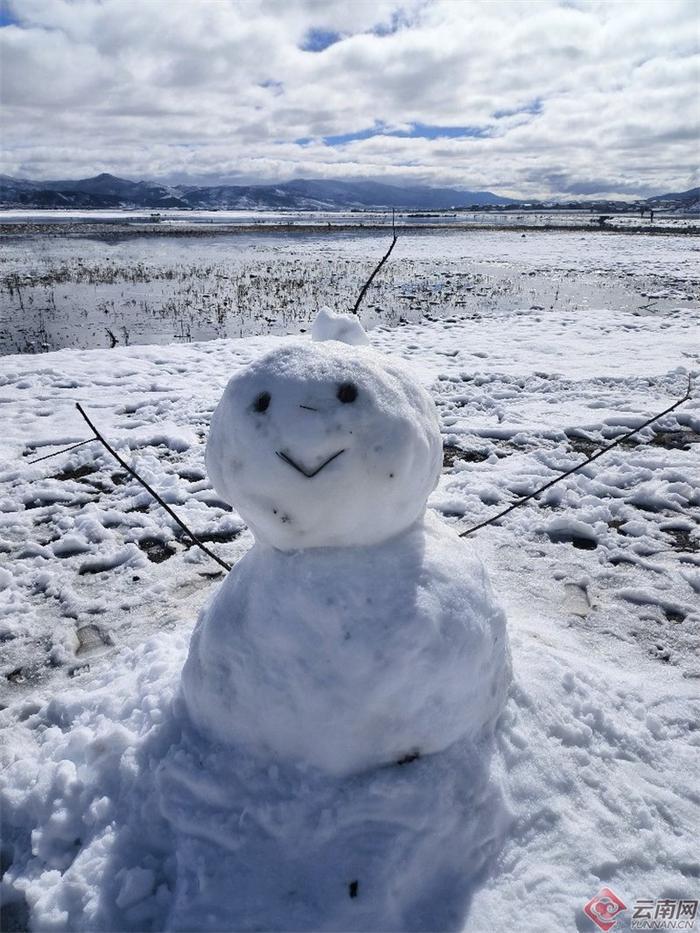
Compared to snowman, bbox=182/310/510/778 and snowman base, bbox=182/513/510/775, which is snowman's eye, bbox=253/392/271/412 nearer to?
snowman, bbox=182/310/510/778

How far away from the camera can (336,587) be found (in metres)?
1.88

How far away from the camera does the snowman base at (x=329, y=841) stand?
5.75 feet

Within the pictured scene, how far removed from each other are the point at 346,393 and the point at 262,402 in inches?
10.7

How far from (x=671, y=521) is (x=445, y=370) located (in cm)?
447

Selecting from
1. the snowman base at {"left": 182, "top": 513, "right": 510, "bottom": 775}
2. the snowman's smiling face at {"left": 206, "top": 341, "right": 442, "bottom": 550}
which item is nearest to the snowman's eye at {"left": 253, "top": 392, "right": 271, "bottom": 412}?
the snowman's smiling face at {"left": 206, "top": 341, "right": 442, "bottom": 550}

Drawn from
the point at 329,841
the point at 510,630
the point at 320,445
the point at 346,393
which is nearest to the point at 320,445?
the point at 320,445

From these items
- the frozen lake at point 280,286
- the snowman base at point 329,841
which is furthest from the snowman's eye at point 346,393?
the frozen lake at point 280,286

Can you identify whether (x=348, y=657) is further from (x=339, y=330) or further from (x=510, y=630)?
(x=510, y=630)

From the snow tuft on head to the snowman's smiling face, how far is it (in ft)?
1.21

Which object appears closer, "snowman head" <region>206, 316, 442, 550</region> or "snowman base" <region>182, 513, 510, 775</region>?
"snowman head" <region>206, 316, 442, 550</region>

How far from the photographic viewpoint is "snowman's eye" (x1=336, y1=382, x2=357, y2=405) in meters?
1.75

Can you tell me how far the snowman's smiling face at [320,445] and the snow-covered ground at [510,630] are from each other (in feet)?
3.18

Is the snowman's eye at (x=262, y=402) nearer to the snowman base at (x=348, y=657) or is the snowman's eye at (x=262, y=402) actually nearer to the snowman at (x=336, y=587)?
the snowman at (x=336, y=587)

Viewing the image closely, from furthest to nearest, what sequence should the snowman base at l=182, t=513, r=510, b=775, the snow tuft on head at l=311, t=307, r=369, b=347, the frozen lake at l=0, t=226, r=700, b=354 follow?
the frozen lake at l=0, t=226, r=700, b=354, the snow tuft on head at l=311, t=307, r=369, b=347, the snowman base at l=182, t=513, r=510, b=775
